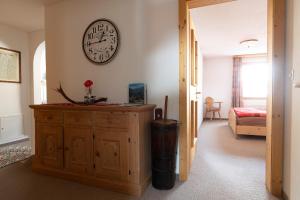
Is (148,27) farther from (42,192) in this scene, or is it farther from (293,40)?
(42,192)

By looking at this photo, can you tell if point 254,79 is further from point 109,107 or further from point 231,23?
point 109,107

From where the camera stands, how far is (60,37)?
2.81 meters

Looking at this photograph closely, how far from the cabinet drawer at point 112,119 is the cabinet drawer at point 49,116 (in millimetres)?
568

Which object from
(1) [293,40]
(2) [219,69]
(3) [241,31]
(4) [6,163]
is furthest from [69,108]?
(2) [219,69]

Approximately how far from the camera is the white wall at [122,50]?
2.20m

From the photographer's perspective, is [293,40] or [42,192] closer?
[293,40]

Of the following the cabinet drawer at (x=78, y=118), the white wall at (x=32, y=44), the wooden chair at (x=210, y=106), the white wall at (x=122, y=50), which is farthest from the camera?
the wooden chair at (x=210, y=106)

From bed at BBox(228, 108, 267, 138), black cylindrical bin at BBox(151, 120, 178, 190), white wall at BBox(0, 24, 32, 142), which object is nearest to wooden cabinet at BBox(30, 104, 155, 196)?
black cylindrical bin at BBox(151, 120, 178, 190)

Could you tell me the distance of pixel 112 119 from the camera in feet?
6.36

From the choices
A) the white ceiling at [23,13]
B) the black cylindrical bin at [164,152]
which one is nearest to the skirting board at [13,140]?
the white ceiling at [23,13]

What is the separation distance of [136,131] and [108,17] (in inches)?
65.0

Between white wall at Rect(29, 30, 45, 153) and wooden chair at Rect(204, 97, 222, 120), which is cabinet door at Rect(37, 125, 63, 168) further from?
wooden chair at Rect(204, 97, 222, 120)

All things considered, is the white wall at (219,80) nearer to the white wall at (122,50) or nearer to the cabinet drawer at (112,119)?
the white wall at (122,50)

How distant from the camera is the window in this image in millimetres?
6332
